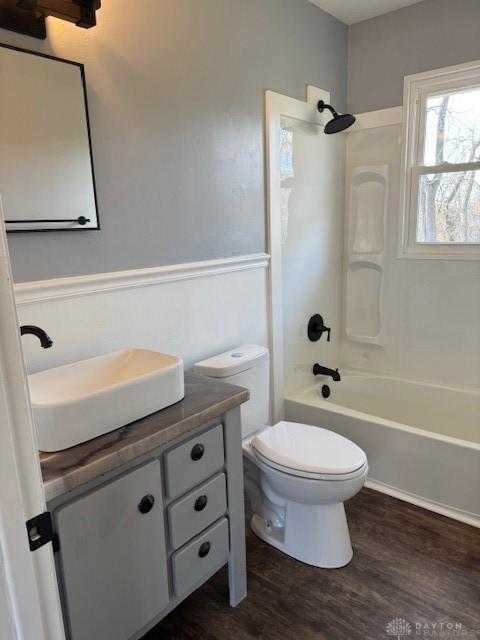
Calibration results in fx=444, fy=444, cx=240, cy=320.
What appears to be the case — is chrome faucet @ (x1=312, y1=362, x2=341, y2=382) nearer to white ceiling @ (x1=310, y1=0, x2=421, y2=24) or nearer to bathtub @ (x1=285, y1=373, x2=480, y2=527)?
bathtub @ (x1=285, y1=373, x2=480, y2=527)

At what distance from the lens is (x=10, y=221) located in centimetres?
134

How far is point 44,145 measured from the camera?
1389 mm

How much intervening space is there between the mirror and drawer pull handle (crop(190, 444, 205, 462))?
0.83m

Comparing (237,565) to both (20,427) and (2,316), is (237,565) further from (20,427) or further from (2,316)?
(2,316)

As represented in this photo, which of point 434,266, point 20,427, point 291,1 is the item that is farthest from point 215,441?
point 291,1

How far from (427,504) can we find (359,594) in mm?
695

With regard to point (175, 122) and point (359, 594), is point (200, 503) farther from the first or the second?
point (175, 122)

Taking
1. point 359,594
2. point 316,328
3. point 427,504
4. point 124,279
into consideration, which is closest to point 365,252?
point 316,328

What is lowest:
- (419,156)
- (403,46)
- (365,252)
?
(365,252)

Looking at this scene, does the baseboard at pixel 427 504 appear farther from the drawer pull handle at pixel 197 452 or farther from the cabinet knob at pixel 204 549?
the drawer pull handle at pixel 197 452

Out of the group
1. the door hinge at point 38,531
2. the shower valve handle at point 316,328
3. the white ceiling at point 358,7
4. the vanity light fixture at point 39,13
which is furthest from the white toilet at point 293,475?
the white ceiling at point 358,7

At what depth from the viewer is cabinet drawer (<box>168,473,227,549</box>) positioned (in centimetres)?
131

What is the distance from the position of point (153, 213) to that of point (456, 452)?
171 centimetres

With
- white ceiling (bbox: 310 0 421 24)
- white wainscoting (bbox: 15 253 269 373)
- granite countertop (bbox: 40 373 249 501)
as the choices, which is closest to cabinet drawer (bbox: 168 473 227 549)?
granite countertop (bbox: 40 373 249 501)
